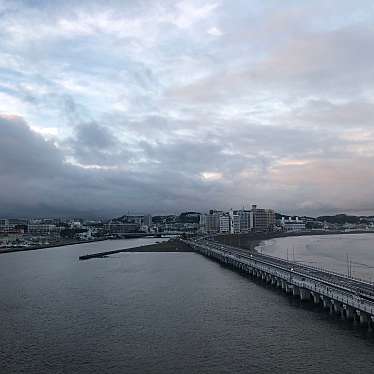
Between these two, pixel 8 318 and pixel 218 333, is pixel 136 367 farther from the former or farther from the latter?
pixel 8 318

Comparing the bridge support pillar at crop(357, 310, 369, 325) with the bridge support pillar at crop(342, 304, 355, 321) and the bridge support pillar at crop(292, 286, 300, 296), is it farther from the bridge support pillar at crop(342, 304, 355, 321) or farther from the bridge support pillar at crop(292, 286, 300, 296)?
the bridge support pillar at crop(292, 286, 300, 296)

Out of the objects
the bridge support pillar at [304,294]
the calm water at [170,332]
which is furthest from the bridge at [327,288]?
the calm water at [170,332]

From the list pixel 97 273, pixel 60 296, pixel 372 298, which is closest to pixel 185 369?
pixel 372 298

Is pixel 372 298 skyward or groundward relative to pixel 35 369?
skyward

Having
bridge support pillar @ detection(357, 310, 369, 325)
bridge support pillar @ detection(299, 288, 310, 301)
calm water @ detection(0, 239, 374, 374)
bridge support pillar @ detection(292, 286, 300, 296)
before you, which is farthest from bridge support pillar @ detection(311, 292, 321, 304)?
bridge support pillar @ detection(357, 310, 369, 325)

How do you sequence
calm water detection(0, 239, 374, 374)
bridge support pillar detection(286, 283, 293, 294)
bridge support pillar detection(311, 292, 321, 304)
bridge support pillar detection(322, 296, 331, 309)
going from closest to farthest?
1. calm water detection(0, 239, 374, 374)
2. bridge support pillar detection(322, 296, 331, 309)
3. bridge support pillar detection(311, 292, 321, 304)
4. bridge support pillar detection(286, 283, 293, 294)

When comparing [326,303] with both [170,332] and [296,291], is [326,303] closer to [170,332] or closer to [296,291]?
[296,291]

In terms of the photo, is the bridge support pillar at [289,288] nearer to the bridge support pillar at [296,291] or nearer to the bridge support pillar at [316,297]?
the bridge support pillar at [296,291]

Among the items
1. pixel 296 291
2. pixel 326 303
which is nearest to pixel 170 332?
pixel 326 303
